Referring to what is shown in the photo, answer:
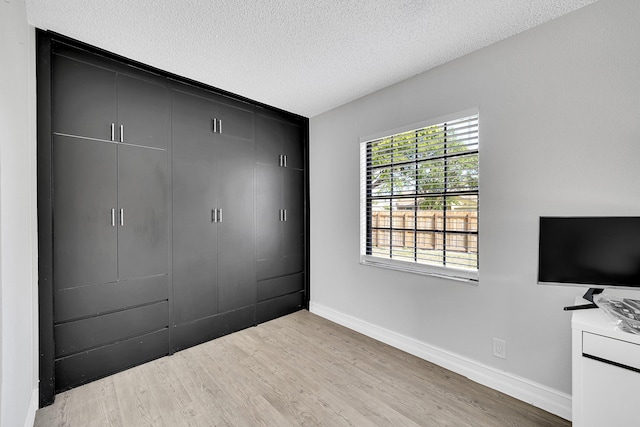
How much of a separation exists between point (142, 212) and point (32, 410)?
1.49m

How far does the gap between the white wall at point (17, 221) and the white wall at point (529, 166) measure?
2.71 m

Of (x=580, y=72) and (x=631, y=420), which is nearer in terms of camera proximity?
(x=631, y=420)

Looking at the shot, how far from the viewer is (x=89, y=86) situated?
2.28m

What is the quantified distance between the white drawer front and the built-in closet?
2.89 meters

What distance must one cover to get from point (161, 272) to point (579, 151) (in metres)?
3.37

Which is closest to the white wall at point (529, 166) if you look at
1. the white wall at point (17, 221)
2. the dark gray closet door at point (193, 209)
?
the dark gray closet door at point (193, 209)

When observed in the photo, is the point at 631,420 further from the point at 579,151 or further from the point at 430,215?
the point at 430,215

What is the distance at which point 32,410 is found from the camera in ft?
6.17

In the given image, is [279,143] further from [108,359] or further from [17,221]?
[108,359]

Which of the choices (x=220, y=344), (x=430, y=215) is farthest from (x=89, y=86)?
(x=430, y=215)

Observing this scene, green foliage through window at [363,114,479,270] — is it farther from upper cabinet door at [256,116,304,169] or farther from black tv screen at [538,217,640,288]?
upper cabinet door at [256,116,304,169]

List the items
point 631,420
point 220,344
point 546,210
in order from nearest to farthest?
point 631,420 → point 546,210 → point 220,344

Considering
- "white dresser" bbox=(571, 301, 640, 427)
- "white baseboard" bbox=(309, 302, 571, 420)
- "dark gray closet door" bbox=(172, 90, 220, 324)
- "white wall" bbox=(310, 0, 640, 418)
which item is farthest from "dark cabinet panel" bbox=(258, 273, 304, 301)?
"white dresser" bbox=(571, 301, 640, 427)

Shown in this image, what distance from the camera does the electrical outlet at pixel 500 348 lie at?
2.17 metres
